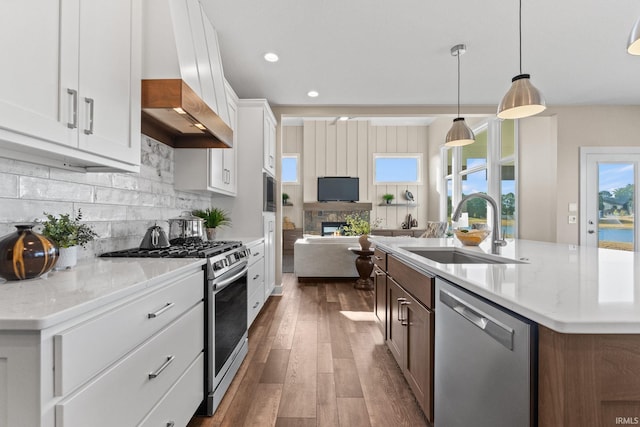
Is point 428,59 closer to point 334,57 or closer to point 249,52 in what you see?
point 334,57

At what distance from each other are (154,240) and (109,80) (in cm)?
95

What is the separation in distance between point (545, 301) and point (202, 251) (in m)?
1.60

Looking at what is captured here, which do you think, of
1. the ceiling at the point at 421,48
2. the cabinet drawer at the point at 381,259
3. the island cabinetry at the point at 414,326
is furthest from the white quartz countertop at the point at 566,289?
the ceiling at the point at 421,48

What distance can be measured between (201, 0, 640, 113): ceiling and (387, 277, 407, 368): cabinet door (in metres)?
2.04

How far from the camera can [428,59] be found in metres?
3.08

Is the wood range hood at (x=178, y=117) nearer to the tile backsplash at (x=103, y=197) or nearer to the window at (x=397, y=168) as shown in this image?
the tile backsplash at (x=103, y=197)

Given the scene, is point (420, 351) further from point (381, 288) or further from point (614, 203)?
point (614, 203)

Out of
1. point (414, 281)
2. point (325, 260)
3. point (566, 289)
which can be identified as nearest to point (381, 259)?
point (414, 281)

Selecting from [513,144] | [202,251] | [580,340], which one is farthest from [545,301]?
[513,144]

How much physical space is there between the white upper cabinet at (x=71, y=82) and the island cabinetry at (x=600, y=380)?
1634 millimetres

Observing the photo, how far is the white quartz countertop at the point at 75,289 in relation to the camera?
0.75 metres

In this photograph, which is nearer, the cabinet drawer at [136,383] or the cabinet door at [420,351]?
the cabinet drawer at [136,383]

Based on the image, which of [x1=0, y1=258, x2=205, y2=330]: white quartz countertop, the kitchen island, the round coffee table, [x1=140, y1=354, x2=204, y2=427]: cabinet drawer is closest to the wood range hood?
[x1=0, y1=258, x2=205, y2=330]: white quartz countertop

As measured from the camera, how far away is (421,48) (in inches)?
113
